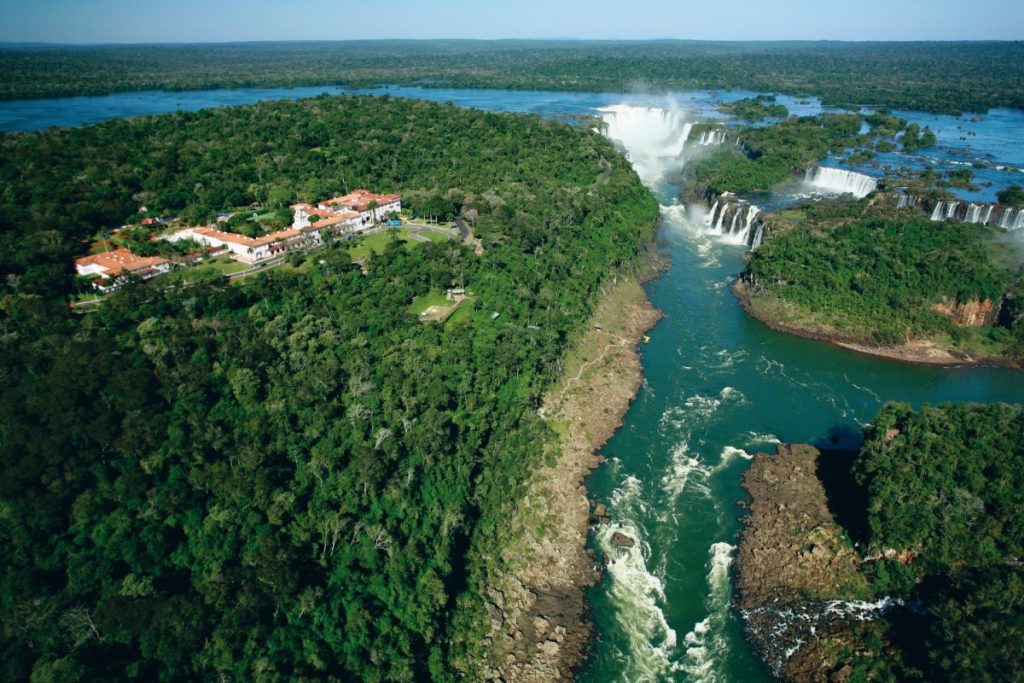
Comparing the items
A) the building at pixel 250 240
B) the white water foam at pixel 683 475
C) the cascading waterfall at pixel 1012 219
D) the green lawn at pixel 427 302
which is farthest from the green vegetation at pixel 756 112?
the white water foam at pixel 683 475

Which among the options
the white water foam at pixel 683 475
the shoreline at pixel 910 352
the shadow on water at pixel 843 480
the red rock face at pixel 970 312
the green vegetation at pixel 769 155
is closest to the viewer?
the shadow on water at pixel 843 480

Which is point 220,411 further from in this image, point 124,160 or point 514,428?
point 124,160

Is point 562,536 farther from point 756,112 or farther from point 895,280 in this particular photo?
point 756,112

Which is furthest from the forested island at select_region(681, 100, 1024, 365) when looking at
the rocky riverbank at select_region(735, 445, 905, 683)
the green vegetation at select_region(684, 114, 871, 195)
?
the rocky riverbank at select_region(735, 445, 905, 683)

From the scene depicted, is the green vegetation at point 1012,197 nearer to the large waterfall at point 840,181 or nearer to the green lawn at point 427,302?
the large waterfall at point 840,181

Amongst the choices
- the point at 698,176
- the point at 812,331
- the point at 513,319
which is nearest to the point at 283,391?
the point at 513,319

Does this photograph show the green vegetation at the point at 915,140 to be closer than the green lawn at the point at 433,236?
No

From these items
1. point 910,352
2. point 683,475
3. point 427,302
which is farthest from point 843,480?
point 427,302

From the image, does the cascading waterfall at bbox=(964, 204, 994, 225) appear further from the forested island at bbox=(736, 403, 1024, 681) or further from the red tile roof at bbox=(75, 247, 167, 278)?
the red tile roof at bbox=(75, 247, 167, 278)
